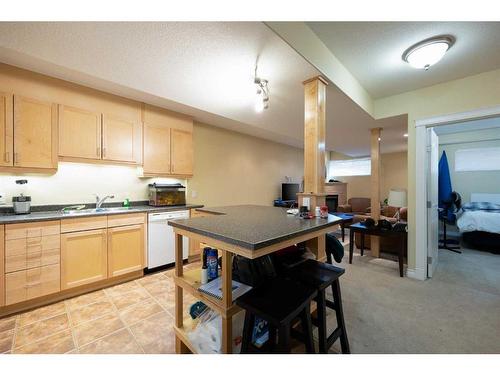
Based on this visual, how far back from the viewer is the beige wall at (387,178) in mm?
6301

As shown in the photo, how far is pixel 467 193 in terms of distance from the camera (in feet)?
16.4

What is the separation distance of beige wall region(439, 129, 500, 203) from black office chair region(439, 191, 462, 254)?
666 mm

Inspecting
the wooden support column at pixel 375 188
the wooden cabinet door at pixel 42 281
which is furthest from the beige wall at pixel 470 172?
the wooden cabinet door at pixel 42 281

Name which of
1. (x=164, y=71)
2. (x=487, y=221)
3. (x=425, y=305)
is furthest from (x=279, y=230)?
(x=487, y=221)

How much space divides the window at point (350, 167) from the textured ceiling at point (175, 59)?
4.82m

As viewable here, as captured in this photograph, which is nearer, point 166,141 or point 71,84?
point 71,84

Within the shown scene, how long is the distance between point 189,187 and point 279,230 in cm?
288

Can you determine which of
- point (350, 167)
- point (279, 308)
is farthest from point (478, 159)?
point (279, 308)

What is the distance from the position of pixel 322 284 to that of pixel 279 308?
358 millimetres

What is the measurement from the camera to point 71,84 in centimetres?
243

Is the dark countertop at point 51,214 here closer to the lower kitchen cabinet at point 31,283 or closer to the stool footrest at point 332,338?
the lower kitchen cabinet at point 31,283
